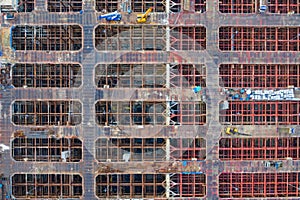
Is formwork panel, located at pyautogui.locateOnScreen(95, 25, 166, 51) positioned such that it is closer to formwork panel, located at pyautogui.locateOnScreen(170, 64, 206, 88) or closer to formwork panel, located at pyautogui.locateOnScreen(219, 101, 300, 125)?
formwork panel, located at pyautogui.locateOnScreen(170, 64, 206, 88)

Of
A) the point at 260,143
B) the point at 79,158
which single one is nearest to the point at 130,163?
the point at 79,158

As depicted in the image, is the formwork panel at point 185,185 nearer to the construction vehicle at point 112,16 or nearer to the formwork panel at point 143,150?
the formwork panel at point 143,150

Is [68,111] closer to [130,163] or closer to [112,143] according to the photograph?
[112,143]

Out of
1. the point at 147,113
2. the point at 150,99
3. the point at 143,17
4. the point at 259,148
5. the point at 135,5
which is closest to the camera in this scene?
the point at 143,17

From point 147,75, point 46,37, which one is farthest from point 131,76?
point 46,37

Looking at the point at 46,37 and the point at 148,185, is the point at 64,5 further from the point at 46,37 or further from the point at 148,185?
the point at 148,185

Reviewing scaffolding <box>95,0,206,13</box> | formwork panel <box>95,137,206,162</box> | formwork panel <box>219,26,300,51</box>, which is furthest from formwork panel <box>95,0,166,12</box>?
formwork panel <box>95,137,206,162</box>
